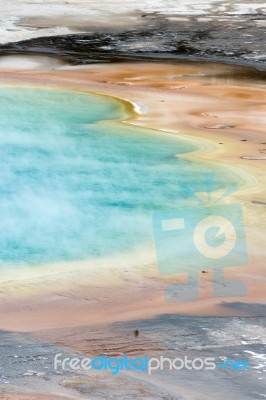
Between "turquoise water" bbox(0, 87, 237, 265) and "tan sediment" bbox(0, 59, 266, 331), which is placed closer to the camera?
"tan sediment" bbox(0, 59, 266, 331)

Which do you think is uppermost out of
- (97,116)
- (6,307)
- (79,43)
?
(79,43)

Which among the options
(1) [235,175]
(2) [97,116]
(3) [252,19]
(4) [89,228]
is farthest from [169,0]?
(4) [89,228]

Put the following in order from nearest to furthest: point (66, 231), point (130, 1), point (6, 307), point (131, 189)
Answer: point (6, 307), point (66, 231), point (131, 189), point (130, 1)

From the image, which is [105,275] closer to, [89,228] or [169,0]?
[89,228]

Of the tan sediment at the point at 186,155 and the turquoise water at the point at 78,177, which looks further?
A: the turquoise water at the point at 78,177
